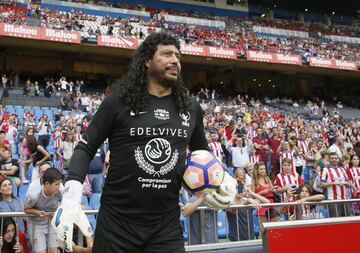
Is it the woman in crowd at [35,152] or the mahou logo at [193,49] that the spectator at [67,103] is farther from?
the mahou logo at [193,49]

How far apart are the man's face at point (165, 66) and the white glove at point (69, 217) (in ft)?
2.28

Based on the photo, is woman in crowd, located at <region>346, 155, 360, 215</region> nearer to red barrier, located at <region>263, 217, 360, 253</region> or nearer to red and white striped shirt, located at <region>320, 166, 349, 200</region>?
red and white striped shirt, located at <region>320, 166, 349, 200</region>

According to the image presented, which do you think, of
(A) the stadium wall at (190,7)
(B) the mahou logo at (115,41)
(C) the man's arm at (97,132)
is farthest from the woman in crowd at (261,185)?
(A) the stadium wall at (190,7)

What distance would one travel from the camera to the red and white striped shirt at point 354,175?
7.07 m

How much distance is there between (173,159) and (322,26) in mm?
38844

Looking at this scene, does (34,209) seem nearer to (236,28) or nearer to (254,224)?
(254,224)

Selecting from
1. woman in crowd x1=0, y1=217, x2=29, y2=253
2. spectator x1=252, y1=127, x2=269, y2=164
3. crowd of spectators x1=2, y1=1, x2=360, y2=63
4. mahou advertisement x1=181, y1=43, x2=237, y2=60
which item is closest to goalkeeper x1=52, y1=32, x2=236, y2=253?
woman in crowd x1=0, y1=217, x2=29, y2=253

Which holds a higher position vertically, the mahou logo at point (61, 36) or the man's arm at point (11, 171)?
the mahou logo at point (61, 36)

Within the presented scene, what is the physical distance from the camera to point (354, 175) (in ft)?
23.5

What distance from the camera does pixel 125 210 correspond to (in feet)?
6.01

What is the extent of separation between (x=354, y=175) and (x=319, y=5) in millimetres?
36071

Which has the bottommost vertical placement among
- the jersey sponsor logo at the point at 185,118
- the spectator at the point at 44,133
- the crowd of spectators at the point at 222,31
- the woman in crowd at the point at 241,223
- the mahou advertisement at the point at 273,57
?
the woman in crowd at the point at 241,223

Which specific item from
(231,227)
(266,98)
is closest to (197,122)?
(231,227)

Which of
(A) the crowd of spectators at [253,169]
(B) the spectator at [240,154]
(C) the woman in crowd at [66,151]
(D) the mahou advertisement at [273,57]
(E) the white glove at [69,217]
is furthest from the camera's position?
(D) the mahou advertisement at [273,57]
